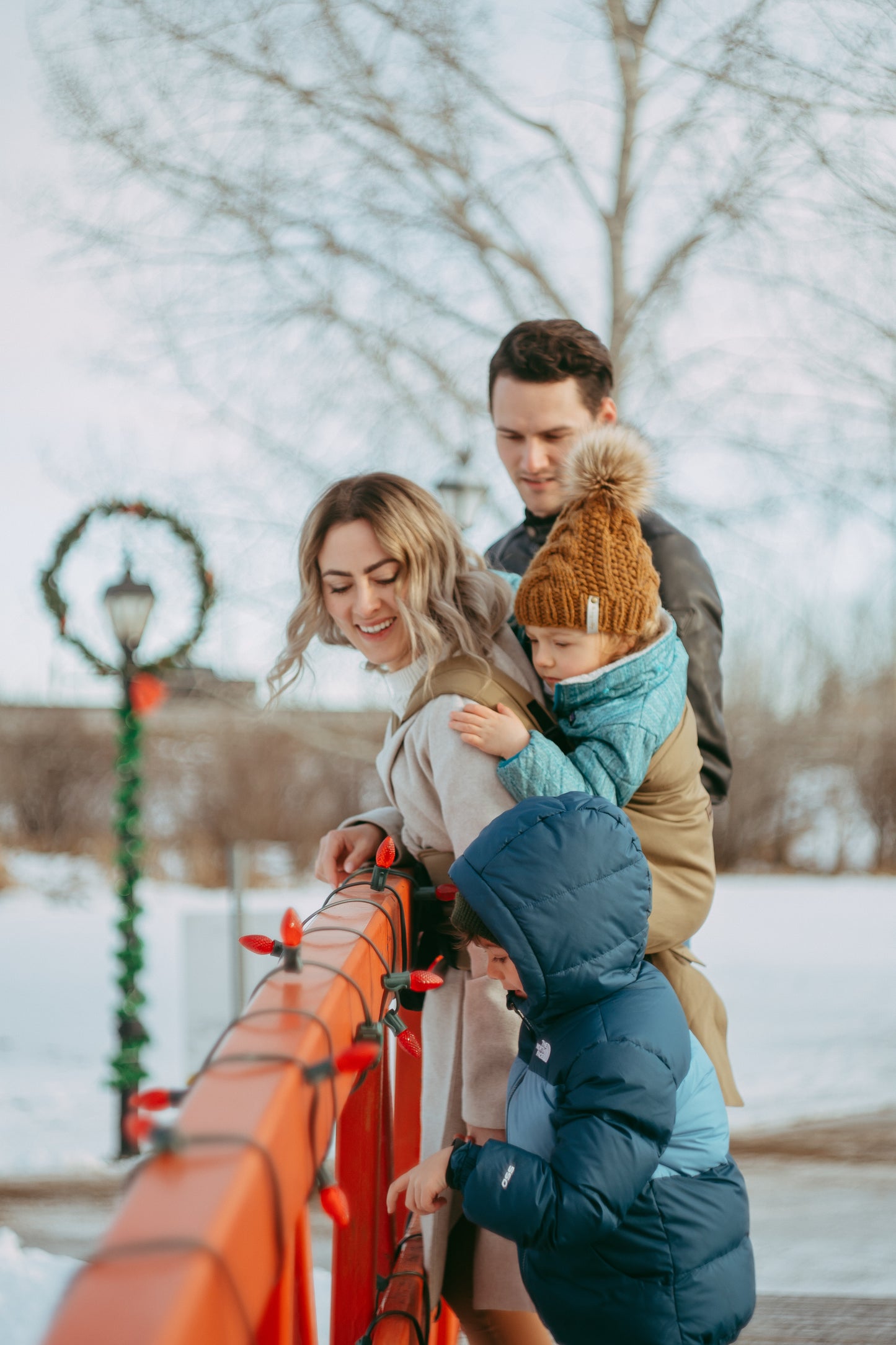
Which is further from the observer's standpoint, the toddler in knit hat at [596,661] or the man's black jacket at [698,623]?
the man's black jacket at [698,623]

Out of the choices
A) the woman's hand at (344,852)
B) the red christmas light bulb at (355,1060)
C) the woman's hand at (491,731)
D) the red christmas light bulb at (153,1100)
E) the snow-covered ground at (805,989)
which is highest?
the woman's hand at (491,731)

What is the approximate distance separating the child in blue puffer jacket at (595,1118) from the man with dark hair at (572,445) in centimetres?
78

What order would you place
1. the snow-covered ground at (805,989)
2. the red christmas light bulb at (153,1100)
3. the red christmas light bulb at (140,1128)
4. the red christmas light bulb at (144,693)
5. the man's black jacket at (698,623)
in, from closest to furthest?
1. the red christmas light bulb at (140,1128)
2. the red christmas light bulb at (153,1100)
3. the man's black jacket at (698,623)
4. the red christmas light bulb at (144,693)
5. the snow-covered ground at (805,989)

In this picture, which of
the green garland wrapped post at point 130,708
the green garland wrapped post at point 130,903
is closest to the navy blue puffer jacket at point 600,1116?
the green garland wrapped post at point 130,708

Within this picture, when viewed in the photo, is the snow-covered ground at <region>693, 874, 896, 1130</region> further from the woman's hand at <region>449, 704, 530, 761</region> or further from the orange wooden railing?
the woman's hand at <region>449, 704, 530, 761</region>

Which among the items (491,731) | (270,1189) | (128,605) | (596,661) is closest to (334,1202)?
(270,1189)

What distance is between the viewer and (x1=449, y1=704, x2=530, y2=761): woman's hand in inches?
70.5

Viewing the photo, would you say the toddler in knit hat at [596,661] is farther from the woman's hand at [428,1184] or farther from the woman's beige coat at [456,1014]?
the woman's hand at [428,1184]

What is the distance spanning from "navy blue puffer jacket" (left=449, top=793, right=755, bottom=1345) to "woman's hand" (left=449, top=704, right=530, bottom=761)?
18 cm

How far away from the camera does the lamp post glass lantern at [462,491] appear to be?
24.9 ft

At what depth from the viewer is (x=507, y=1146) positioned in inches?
59.8

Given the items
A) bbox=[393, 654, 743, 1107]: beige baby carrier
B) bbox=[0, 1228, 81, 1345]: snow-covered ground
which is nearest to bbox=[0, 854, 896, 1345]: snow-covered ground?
bbox=[0, 1228, 81, 1345]: snow-covered ground

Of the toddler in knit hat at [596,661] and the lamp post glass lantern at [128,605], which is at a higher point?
the lamp post glass lantern at [128,605]

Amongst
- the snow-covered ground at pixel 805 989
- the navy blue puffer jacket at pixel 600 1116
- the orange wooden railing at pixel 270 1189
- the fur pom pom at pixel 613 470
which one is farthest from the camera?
the snow-covered ground at pixel 805 989
